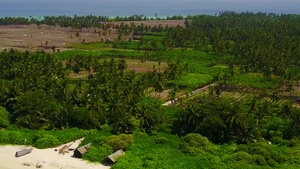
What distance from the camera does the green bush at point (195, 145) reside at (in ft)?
139

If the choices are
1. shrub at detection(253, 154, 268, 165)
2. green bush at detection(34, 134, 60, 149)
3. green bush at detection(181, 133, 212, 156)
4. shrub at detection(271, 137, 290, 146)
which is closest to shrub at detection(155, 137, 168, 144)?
green bush at detection(181, 133, 212, 156)

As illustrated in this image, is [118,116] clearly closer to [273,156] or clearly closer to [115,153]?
[115,153]

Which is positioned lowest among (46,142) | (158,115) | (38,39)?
(46,142)

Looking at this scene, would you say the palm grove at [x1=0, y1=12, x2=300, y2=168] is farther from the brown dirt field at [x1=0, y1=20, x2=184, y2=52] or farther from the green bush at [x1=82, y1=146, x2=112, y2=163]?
the brown dirt field at [x1=0, y1=20, x2=184, y2=52]

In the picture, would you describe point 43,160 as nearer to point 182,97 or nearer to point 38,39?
point 182,97

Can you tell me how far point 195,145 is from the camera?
142ft

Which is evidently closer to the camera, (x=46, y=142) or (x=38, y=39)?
(x=46, y=142)

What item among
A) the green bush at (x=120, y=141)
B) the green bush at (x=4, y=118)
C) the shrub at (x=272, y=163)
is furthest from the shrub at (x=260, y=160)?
the green bush at (x=4, y=118)

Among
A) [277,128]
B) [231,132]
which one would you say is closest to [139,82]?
[231,132]

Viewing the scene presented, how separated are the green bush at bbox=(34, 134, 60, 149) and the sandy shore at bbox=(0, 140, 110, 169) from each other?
0.72 meters

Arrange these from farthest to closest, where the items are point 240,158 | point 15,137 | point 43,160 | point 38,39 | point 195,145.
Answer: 1. point 38,39
2. point 15,137
3. point 195,145
4. point 43,160
5. point 240,158

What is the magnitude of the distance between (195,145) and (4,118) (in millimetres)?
35236

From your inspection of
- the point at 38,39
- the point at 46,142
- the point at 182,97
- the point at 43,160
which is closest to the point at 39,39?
the point at 38,39

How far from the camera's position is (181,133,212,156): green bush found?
42.5 meters
